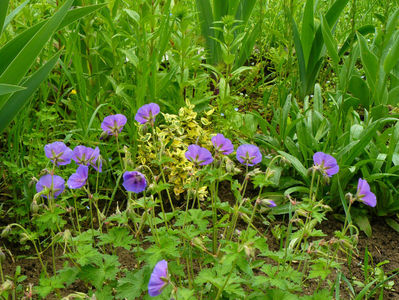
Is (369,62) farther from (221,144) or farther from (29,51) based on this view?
(29,51)

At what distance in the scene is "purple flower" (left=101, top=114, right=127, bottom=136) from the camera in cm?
148

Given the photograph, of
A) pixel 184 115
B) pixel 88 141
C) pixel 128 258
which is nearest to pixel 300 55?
pixel 184 115

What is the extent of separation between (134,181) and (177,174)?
85cm

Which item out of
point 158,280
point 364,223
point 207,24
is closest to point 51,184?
point 158,280

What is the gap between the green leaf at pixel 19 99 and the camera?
1.67 metres

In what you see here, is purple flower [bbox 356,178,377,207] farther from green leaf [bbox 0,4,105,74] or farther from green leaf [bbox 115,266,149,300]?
green leaf [bbox 0,4,105,74]

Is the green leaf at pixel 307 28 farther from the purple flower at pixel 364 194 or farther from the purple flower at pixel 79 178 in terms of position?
the purple flower at pixel 79 178

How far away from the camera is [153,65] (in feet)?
6.82

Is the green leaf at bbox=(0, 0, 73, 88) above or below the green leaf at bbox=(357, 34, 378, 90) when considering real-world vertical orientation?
above

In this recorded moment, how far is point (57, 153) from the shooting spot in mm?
1390

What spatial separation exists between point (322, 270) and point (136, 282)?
0.49 m

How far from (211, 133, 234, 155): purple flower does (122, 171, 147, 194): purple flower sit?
0.80 ft

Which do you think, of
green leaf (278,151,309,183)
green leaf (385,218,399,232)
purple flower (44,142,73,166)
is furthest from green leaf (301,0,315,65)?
purple flower (44,142,73,166)

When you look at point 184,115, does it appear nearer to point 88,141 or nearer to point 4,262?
point 88,141
